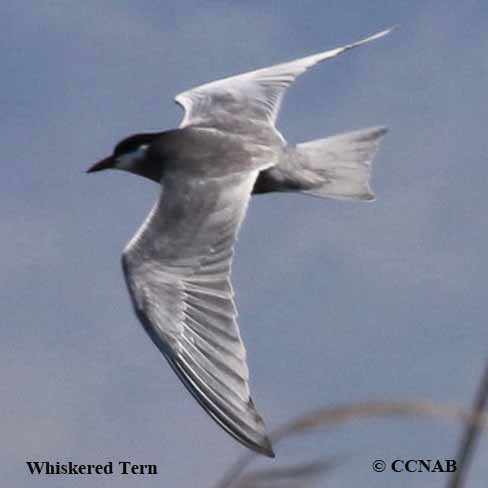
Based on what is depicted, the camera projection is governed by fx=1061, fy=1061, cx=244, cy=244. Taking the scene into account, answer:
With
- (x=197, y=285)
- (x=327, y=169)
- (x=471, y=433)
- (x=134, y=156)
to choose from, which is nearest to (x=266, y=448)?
(x=197, y=285)

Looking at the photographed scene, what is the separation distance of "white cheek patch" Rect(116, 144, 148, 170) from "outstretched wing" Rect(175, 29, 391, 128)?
0.37 metres

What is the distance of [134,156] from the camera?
727 centimetres

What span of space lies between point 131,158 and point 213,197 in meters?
1.43

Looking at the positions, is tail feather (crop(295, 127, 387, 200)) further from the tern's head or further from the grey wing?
the tern's head

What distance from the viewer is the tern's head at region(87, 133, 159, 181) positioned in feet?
23.1

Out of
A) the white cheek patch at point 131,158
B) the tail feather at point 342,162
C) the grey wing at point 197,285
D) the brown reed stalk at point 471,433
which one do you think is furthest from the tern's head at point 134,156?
the brown reed stalk at point 471,433

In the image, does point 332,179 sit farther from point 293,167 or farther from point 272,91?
point 272,91

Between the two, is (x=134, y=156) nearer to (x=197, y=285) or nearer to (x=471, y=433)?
(x=197, y=285)

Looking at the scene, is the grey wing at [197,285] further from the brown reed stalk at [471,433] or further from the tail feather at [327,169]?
the brown reed stalk at [471,433]

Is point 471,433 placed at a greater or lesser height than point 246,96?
lesser

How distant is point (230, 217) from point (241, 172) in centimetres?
52

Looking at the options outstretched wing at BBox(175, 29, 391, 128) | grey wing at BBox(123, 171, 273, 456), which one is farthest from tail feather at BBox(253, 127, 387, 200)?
outstretched wing at BBox(175, 29, 391, 128)

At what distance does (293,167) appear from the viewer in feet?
21.4

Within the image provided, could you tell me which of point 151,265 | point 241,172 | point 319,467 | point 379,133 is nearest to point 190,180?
point 241,172
